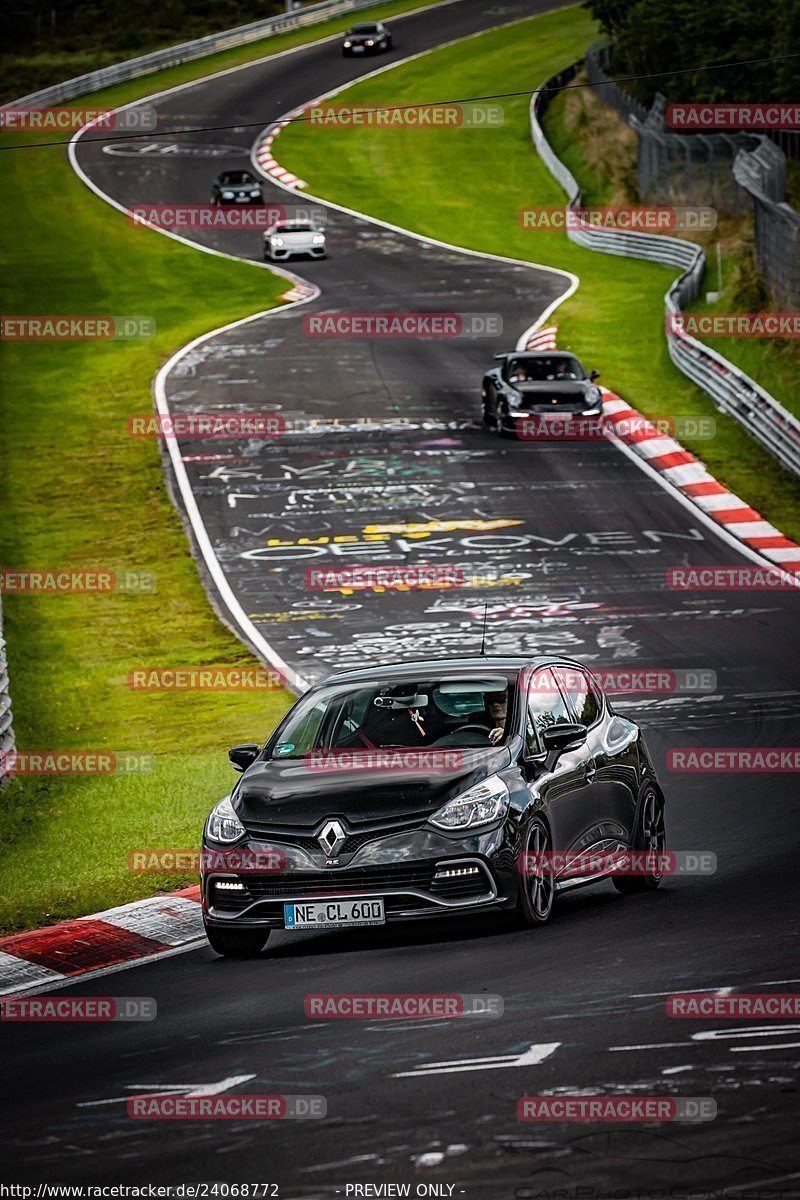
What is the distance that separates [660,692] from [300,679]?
410cm

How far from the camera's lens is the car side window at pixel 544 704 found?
1123 cm

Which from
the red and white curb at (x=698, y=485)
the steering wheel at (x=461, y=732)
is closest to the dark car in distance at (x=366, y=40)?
the red and white curb at (x=698, y=485)

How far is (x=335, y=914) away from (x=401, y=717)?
63.2 inches

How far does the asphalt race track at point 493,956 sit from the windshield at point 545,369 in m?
1.19

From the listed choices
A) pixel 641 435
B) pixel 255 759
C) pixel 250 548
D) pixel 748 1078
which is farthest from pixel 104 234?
pixel 748 1078

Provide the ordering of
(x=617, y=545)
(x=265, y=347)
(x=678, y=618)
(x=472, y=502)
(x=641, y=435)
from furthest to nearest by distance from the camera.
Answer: (x=265, y=347) < (x=641, y=435) < (x=472, y=502) < (x=617, y=545) < (x=678, y=618)

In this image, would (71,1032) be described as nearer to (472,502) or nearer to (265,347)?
(472,502)

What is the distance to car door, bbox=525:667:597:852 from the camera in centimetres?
1087

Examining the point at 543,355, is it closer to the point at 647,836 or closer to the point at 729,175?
the point at 729,175

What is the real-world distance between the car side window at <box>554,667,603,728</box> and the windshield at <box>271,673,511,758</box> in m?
0.61

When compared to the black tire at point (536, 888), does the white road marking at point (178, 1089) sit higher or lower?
higher

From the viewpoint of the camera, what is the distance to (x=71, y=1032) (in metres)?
9.09

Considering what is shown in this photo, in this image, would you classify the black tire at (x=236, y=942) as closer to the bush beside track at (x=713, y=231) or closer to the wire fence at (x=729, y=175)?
the bush beside track at (x=713, y=231)

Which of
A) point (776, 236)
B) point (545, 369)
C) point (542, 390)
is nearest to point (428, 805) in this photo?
point (542, 390)
